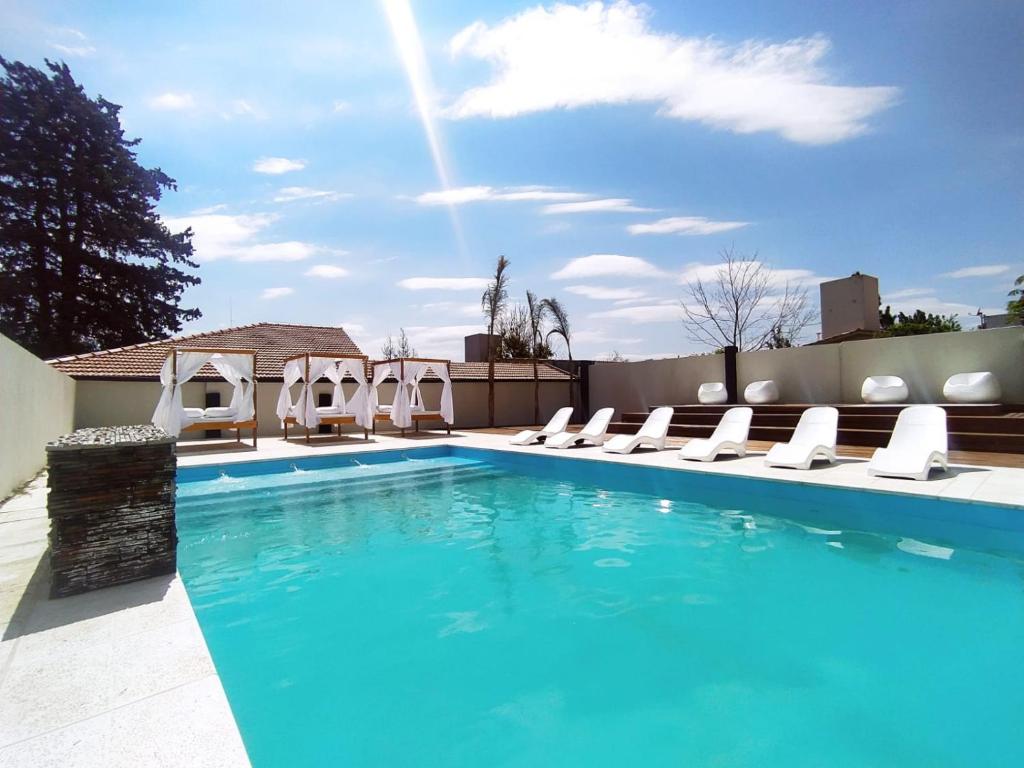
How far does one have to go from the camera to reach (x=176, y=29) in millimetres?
7238

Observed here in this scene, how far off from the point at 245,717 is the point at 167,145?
10.2m

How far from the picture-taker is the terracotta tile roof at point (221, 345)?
41.1 feet

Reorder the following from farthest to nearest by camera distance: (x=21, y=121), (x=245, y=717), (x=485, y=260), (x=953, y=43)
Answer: (x=21, y=121)
(x=485, y=260)
(x=953, y=43)
(x=245, y=717)

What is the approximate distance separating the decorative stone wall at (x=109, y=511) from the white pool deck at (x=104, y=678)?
12 centimetres

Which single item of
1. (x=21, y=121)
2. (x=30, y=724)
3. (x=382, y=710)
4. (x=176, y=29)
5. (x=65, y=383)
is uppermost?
(x=21, y=121)

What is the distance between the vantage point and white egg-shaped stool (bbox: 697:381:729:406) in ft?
44.0

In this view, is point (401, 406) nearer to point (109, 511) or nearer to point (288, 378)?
point (288, 378)

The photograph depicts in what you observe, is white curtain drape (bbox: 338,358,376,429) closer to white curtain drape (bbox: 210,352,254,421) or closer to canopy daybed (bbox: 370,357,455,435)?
canopy daybed (bbox: 370,357,455,435)

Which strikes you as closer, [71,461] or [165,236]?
[71,461]

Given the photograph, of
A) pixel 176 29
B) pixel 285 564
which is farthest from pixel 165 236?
pixel 285 564

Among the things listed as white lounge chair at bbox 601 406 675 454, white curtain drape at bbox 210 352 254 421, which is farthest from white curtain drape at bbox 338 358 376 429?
white lounge chair at bbox 601 406 675 454

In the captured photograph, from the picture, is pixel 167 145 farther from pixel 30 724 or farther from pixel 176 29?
pixel 30 724

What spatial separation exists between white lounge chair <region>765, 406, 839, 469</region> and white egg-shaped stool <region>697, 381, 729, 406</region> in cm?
521

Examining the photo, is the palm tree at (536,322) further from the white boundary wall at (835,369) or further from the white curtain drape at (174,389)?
the white curtain drape at (174,389)
